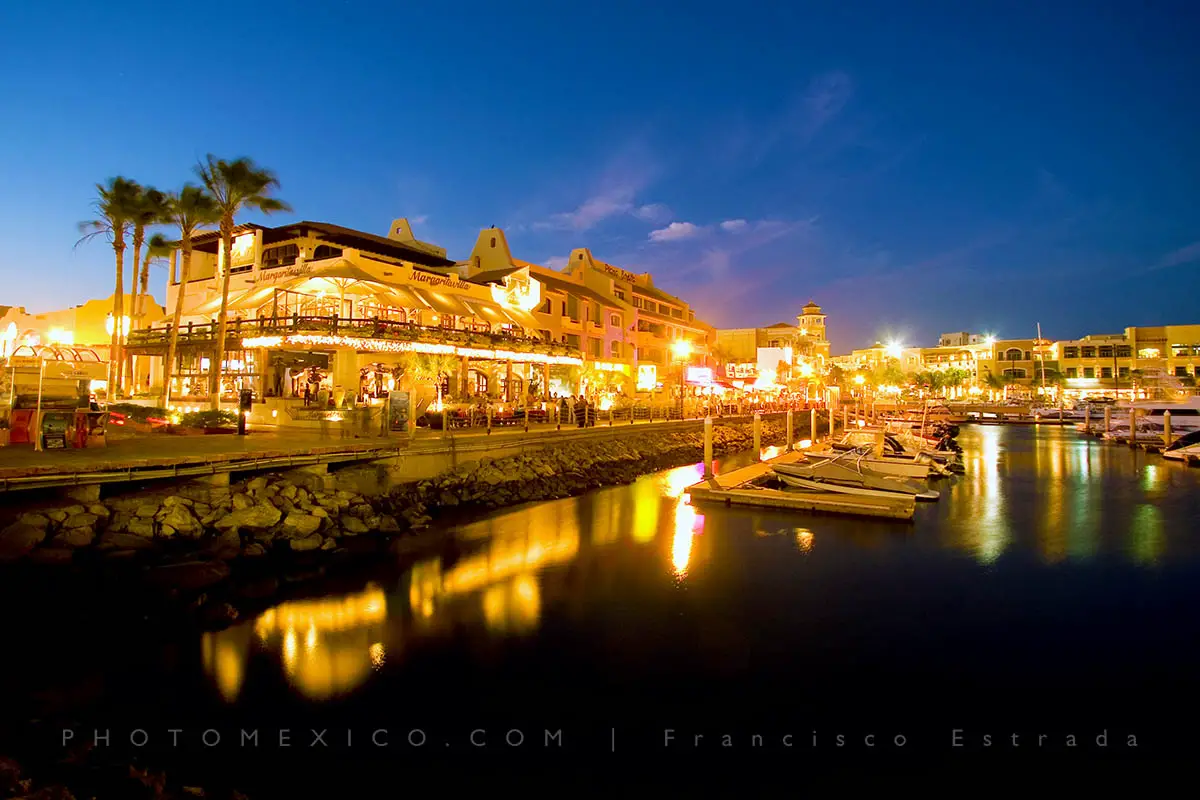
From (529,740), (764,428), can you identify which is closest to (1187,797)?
(529,740)

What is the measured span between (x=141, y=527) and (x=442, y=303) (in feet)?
73.1

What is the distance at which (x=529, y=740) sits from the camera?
317 inches

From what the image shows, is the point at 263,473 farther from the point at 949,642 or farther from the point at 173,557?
the point at 949,642

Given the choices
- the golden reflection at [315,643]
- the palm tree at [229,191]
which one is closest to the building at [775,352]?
the palm tree at [229,191]

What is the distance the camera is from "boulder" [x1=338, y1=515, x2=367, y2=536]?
16797mm

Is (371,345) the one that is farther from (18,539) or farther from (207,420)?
(18,539)

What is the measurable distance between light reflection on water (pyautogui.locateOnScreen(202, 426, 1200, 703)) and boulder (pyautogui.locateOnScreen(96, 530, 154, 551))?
14.3ft

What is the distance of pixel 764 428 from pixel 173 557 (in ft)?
157

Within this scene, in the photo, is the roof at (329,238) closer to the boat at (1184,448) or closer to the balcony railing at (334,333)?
the balcony railing at (334,333)

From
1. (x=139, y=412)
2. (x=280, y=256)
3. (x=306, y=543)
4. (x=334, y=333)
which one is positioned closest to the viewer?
(x=306, y=543)

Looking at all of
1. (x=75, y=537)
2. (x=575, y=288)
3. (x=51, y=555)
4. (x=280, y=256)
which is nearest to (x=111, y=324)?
(x=280, y=256)

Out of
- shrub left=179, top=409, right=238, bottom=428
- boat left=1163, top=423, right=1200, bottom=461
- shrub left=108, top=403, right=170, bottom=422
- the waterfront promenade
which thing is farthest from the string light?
boat left=1163, top=423, right=1200, bottom=461

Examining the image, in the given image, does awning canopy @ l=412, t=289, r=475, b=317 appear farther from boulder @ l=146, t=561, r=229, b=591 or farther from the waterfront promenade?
boulder @ l=146, t=561, r=229, b=591

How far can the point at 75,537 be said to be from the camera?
515 inches
